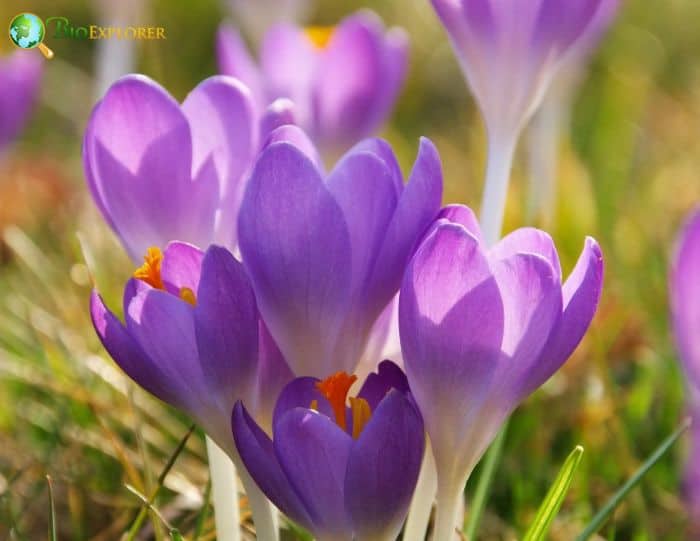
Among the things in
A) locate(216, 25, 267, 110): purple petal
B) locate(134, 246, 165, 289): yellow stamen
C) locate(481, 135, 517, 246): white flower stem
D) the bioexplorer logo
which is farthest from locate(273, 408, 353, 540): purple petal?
locate(216, 25, 267, 110): purple petal

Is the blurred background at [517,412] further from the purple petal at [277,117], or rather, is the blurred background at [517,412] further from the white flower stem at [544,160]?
the purple petal at [277,117]

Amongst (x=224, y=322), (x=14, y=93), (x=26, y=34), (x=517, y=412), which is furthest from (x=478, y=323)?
(x=14, y=93)

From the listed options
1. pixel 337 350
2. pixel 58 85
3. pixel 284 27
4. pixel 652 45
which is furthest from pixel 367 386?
pixel 652 45

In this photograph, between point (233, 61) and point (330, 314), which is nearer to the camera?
point (330, 314)

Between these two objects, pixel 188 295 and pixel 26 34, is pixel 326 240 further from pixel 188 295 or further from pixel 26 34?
pixel 26 34

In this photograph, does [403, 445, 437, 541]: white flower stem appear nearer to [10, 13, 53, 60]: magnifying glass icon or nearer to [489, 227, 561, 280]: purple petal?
[489, 227, 561, 280]: purple petal
